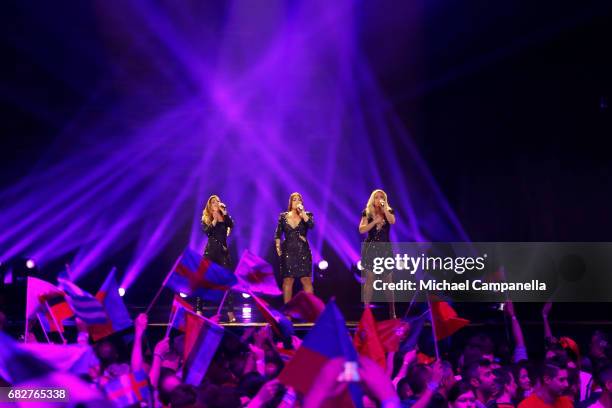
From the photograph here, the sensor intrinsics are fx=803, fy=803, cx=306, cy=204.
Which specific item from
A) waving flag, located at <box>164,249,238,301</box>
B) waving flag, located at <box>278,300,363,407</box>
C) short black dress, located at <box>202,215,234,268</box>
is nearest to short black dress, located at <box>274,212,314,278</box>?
short black dress, located at <box>202,215,234,268</box>

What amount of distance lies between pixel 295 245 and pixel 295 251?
3.2 inches

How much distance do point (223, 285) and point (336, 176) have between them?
7493mm

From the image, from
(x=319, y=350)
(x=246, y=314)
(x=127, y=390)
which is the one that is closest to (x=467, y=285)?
(x=246, y=314)

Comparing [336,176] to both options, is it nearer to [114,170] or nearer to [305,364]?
[114,170]

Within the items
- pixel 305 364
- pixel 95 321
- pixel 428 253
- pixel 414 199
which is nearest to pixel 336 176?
pixel 414 199

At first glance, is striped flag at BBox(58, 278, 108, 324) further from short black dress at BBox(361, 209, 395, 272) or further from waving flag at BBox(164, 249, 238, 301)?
short black dress at BBox(361, 209, 395, 272)

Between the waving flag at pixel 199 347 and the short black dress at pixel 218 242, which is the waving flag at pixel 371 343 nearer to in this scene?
the waving flag at pixel 199 347

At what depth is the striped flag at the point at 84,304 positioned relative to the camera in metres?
6.26

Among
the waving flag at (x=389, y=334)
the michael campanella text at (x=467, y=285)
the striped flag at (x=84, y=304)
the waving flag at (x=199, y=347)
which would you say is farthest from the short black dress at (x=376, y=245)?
the waving flag at (x=199, y=347)

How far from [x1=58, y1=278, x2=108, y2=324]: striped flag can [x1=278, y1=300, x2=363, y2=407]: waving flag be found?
3.03 meters

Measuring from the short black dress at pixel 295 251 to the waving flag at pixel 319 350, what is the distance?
689cm

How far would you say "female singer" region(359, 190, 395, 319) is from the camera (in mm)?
10375

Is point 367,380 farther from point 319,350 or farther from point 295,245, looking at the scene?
point 295,245

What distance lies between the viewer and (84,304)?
20.9 feet
